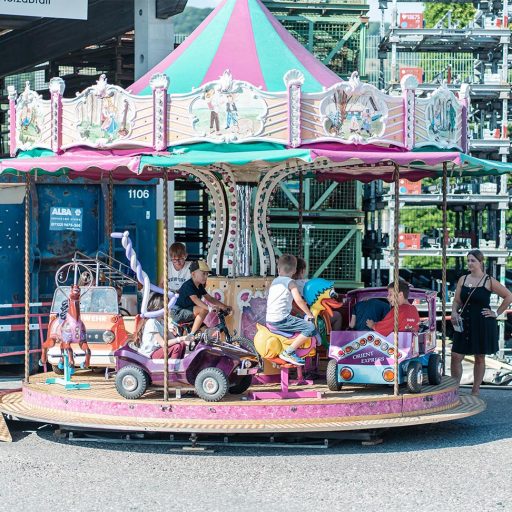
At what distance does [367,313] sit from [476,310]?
68.0 inches

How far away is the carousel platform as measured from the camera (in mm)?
10430

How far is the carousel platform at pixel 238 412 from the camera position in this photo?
34.2 ft

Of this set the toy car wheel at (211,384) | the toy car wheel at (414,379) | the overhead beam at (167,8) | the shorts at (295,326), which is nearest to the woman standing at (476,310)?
the toy car wheel at (414,379)

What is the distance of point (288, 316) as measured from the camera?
10992 mm

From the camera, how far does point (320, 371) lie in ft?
43.1

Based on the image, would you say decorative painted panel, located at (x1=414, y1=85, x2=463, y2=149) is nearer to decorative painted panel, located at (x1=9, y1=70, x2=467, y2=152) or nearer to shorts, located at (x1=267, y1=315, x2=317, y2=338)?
decorative painted panel, located at (x1=9, y1=70, x2=467, y2=152)

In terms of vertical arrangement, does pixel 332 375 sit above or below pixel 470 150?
below

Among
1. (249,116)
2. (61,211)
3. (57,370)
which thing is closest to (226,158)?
(249,116)

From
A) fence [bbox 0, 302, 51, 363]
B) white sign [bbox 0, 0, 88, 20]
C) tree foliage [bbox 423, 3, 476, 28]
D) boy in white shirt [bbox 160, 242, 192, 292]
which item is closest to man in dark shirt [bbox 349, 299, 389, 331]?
boy in white shirt [bbox 160, 242, 192, 292]

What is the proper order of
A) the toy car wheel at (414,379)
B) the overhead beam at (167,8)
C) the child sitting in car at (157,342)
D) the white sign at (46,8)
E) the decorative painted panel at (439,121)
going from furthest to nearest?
the overhead beam at (167,8)
the white sign at (46,8)
the decorative painted panel at (439,121)
the toy car wheel at (414,379)
the child sitting in car at (157,342)

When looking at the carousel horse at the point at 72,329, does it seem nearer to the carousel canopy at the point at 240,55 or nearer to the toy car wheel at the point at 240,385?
the toy car wheel at the point at 240,385

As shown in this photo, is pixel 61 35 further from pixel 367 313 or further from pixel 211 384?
pixel 211 384

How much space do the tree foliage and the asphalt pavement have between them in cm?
2404

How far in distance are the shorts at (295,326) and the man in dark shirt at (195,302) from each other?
121cm
